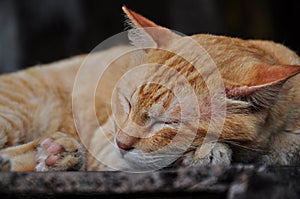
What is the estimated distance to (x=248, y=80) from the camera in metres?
1.99

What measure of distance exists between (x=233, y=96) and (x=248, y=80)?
0.25 ft

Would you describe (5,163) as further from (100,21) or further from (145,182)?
(100,21)

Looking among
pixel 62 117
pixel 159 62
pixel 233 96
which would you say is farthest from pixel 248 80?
pixel 62 117

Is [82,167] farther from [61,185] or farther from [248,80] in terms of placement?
[248,80]

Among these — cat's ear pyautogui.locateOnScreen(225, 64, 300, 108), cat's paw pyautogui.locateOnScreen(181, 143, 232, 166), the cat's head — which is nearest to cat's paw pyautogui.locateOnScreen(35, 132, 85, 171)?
the cat's head

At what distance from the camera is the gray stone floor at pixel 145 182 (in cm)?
163

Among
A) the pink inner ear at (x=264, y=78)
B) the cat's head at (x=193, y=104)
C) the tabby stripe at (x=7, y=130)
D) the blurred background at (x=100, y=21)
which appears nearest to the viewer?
the pink inner ear at (x=264, y=78)

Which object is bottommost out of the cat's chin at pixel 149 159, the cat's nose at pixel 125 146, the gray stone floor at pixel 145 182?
the cat's chin at pixel 149 159

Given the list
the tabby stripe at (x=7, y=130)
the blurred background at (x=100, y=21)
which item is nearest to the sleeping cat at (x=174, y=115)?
the tabby stripe at (x=7, y=130)

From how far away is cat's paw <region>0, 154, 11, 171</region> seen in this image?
2253 mm

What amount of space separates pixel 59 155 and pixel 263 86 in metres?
0.89

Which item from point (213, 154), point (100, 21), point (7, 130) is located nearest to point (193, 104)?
point (213, 154)

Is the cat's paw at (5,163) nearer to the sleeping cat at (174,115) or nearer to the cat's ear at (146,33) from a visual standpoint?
the sleeping cat at (174,115)

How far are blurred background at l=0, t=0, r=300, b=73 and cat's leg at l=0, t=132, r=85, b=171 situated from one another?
3.00 meters
